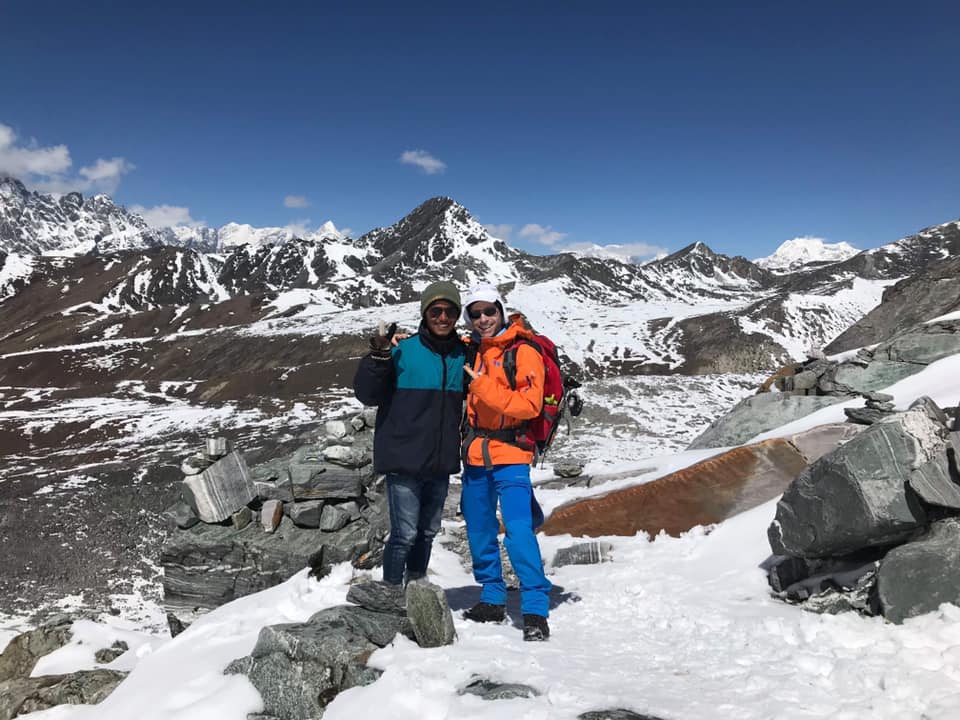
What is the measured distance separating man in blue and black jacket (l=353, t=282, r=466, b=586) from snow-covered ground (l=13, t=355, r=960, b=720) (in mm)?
1259

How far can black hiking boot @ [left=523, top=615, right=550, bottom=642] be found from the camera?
487cm

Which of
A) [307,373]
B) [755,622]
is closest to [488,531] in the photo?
[755,622]

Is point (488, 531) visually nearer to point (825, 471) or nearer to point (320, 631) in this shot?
point (320, 631)

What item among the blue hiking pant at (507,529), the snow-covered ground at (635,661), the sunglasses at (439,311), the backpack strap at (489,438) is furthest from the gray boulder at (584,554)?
the sunglasses at (439,311)

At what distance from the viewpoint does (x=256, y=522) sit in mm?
10695

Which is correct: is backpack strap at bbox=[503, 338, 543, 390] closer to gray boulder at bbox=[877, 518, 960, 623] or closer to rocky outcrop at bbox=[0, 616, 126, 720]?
gray boulder at bbox=[877, 518, 960, 623]

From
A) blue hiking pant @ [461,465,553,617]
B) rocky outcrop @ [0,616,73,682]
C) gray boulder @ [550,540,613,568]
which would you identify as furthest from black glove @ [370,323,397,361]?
rocky outcrop @ [0,616,73,682]

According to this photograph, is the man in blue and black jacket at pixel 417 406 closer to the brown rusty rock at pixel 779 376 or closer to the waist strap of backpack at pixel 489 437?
the waist strap of backpack at pixel 489 437

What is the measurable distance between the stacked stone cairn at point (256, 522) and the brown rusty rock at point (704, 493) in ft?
14.8

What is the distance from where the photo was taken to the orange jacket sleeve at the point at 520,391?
4812 mm

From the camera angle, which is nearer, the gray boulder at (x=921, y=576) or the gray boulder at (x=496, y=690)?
the gray boulder at (x=496, y=690)

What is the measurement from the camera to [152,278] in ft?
566

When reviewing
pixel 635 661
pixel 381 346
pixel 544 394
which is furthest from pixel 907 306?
pixel 381 346

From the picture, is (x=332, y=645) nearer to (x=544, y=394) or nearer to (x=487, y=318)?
(x=544, y=394)
